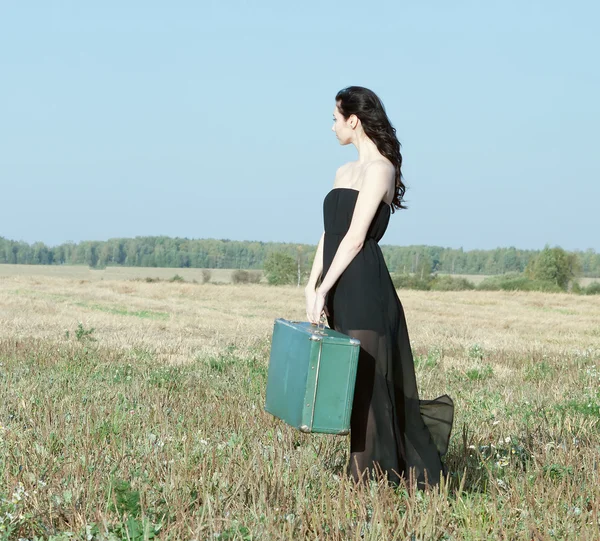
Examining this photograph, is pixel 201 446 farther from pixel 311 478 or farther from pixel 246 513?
pixel 246 513

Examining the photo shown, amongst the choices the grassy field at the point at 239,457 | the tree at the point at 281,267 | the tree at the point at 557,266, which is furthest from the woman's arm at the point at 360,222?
the tree at the point at 281,267

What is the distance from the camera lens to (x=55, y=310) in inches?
945

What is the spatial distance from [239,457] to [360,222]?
62.2 inches

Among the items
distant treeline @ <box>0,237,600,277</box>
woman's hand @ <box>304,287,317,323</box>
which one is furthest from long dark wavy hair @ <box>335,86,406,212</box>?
distant treeline @ <box>0,237,600,277</box>

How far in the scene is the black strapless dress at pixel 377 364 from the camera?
4.14m

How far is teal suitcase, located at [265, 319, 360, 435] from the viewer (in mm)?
3688

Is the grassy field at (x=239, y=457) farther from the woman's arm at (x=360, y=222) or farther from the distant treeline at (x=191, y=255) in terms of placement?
the distant treeline at (x=191, y=255)

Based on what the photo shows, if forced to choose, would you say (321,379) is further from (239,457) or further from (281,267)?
(281,267)

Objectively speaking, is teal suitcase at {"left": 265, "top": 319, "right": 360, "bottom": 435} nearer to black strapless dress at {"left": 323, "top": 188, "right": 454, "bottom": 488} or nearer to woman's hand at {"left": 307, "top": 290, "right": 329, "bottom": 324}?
woman's hand at {"left": 307, "top": 290, "right": 329, "bottom": 324}

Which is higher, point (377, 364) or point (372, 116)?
point (372, 116)

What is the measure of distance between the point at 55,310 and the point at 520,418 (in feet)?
66.4

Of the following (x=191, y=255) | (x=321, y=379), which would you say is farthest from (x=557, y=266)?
(x=321, y=379)

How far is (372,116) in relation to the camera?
418cm

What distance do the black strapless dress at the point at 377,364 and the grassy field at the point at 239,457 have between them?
0.18 meters
